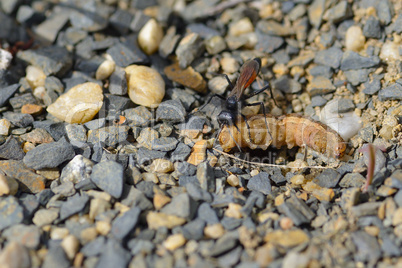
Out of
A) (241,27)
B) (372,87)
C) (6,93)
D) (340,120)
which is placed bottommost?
(6,93)

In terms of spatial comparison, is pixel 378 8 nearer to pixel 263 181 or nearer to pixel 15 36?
pixel 263 181

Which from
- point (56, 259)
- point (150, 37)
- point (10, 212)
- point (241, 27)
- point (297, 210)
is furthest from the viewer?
point (241, 27)

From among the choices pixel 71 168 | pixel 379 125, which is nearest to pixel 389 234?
pixel 379 125

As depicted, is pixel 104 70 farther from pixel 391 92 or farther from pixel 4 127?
pixel 391 92

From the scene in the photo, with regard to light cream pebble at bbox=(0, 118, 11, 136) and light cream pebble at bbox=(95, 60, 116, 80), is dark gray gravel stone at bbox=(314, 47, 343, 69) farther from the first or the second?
light cream pebble at bbox=(0, 118, 11, 136)

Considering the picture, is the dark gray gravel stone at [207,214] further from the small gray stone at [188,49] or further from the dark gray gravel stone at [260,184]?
the small gray stone at [188,49]

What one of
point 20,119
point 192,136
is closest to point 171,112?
point 192,136

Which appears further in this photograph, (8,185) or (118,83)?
(118,83)

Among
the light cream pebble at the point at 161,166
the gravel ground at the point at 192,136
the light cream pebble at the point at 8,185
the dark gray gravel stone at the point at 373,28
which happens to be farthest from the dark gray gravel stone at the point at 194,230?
the dark gray gravel stone at the point at 373,28
